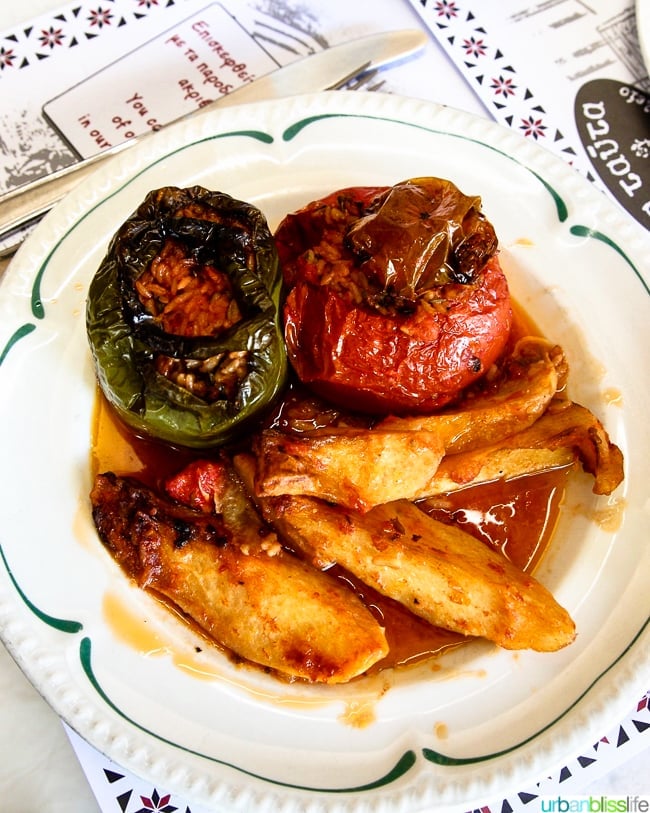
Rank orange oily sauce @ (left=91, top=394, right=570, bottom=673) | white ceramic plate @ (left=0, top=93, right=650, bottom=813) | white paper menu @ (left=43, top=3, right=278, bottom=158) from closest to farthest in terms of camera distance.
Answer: white ceramic plate @ (left=0, top=93, right=650, bottom=813) < orange oily sauce @ (left=91, top=394, right=570, bottom=673) < white paper menu @ (left=43, top=3, right=278, bottom=158)

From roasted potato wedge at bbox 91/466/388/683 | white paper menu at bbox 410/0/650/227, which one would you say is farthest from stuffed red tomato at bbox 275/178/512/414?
white paper menu at bbox 410/0/650/227

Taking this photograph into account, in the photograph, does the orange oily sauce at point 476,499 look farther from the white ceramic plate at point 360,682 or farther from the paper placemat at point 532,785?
the paper placemat at point 532,785

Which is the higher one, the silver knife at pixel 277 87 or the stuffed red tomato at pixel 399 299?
the silver knife at pixel 277 87

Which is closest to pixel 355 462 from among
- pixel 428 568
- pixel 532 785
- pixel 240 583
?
pixel 428 568

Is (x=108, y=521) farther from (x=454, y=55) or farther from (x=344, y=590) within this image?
(x=454, y=55)

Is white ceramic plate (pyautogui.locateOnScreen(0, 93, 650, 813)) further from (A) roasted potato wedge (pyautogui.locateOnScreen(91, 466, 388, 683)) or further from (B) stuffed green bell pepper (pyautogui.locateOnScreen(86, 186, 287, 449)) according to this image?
(B) stuffed green bell pepper (pyautogui.locateOnScreen(86, 186, 287, 449))

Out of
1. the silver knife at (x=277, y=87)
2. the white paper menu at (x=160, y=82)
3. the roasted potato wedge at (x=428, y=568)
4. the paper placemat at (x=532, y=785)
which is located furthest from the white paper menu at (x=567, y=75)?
the paper placemat at (x=532, y=785)

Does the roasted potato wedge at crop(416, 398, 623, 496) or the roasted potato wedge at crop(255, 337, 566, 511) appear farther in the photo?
the roasted potato wedge at crop(416, 398, 623, 496)
